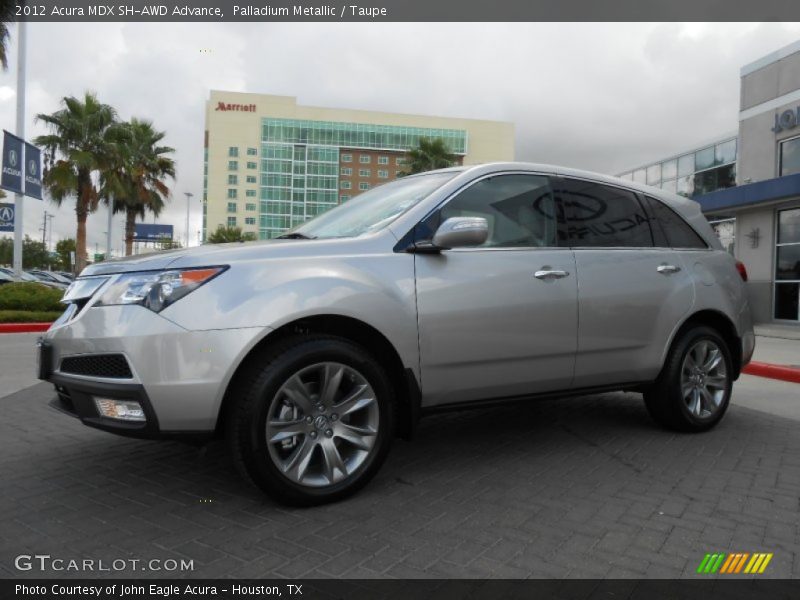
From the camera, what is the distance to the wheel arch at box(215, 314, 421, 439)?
112 inches

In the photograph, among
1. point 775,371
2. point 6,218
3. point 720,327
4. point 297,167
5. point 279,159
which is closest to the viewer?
point 720,327

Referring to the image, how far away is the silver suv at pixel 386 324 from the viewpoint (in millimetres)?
2744

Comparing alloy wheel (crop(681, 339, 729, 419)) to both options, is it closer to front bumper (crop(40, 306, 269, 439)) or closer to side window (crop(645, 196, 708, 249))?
side window (crop(645, 196, 708, 249))

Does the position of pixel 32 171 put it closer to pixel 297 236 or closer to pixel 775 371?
pixel 297 236

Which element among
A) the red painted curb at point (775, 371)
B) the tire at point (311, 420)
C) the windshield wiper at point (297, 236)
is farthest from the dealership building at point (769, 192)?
the tire at point (311, 420)

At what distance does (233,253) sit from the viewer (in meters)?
2.94

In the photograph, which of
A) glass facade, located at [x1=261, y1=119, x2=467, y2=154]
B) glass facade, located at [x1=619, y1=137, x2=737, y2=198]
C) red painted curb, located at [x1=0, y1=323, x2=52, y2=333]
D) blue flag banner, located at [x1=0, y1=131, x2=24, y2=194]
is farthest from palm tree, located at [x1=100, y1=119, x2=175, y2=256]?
glass facade, located at [x1=261, y1=119, x2=467, y2=154]

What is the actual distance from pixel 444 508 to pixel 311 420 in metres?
0.78

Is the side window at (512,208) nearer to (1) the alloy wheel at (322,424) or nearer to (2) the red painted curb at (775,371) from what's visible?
(1) the alloy wheel at (322,424)

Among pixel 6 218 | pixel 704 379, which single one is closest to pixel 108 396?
pixel 704 379

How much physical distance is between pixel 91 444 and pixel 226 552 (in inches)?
80.5

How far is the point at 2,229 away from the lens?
20.8 metres

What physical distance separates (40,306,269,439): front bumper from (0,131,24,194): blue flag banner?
17.6m
